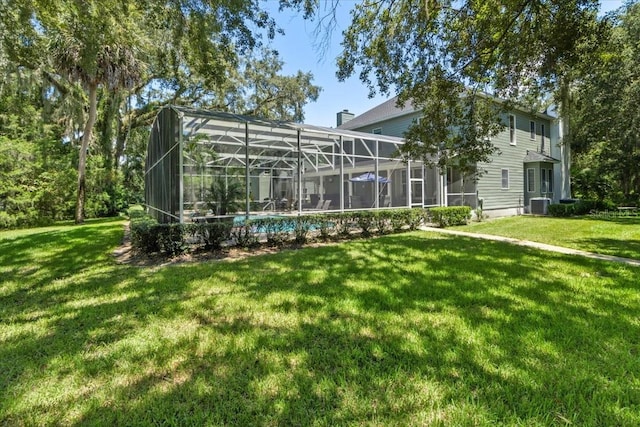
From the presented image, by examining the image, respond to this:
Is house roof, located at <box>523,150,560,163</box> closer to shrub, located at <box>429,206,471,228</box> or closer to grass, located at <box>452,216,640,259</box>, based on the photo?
grass, located at <box>452,216,640,259</box>

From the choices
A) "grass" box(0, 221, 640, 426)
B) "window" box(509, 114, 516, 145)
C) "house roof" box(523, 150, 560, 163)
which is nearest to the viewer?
"grass" box(0, 221, 640, 426)

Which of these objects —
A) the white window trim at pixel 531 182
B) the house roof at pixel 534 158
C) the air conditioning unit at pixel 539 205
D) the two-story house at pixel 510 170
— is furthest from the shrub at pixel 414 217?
the white window trim at pixel 531 182

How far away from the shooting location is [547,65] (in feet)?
25.1

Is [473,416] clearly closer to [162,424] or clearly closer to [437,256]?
[162,424]

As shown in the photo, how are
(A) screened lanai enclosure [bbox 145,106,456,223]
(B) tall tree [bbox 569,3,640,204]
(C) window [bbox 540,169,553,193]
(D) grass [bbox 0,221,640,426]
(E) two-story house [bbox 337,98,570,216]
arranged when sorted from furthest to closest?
1. (C) window [bbox 540,169,553,193]
2. (E) two-story house [bbox 337,98,570,216]
3. (B) tall tree [bbox 569,3,640,204]
4. (A) screened lanai enclosure [bbox 145,106,456,223]
5. (D) grass [bbox 0,221,640,426]

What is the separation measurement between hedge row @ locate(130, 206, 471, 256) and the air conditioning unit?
9.61m

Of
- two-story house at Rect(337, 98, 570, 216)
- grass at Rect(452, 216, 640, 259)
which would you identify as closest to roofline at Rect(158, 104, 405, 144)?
two-story house at Rect(337, 98, 570, 216)

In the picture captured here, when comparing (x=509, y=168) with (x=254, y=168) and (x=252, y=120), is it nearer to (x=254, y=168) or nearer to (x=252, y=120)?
(x=254, y=168)

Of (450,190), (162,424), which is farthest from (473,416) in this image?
(450,190)

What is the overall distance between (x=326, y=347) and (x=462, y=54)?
8193mm

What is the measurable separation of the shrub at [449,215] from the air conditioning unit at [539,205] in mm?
6570

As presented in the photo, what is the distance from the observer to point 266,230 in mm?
8539

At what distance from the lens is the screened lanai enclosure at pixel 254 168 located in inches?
362

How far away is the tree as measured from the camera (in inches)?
278
